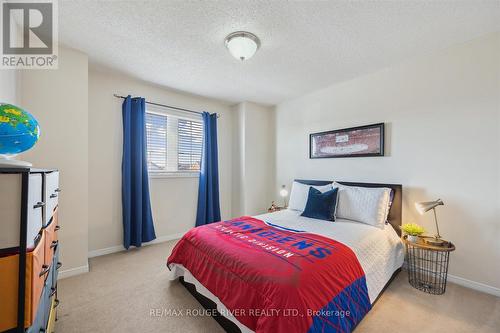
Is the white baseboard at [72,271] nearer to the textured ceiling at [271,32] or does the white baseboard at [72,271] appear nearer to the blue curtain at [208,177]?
the blue curtain at [208,177]

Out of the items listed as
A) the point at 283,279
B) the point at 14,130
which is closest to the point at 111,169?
the point at 14,130

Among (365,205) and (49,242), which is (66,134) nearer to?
(49,242)

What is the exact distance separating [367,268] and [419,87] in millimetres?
2166

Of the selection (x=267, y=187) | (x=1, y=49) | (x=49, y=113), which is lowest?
(x=267, y=187)

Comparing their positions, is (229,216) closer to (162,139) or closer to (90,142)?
(162,139)

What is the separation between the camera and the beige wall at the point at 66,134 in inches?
85.3

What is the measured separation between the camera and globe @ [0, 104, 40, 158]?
100 centimetres

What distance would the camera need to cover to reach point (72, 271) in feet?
7.70

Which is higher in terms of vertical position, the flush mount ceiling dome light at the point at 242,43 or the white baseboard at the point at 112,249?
the flush mount ceiling dome light at the point at 242,43

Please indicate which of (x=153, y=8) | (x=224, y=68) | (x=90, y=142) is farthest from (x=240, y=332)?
(x=90, y=142)

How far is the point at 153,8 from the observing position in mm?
1737

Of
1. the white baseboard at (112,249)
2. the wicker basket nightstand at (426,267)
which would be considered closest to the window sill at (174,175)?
the white baseboard at (112,249)

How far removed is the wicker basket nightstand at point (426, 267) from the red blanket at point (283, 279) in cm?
93

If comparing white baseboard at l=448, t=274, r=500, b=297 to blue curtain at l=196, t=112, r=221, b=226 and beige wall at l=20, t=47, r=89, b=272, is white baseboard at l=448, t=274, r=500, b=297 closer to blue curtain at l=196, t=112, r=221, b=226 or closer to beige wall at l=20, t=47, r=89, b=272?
blue curtain at l=196, t=112, r=221, b=226
